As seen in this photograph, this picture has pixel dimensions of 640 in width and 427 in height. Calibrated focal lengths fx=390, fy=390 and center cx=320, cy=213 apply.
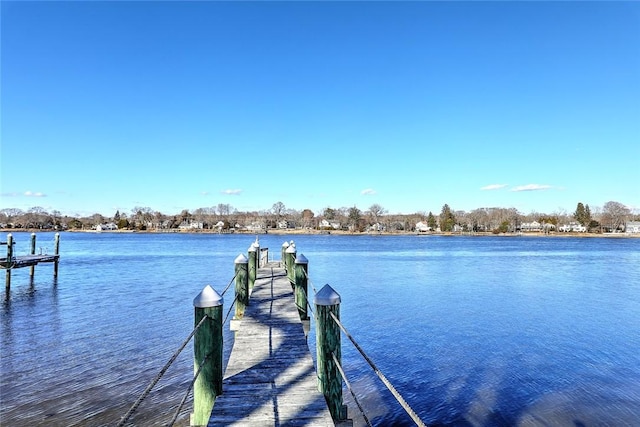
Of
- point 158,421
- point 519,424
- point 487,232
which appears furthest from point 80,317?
point 487,232

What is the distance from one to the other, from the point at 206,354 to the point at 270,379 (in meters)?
1.24

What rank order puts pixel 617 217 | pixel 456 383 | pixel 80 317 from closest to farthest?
pixel 456 383, pixel 80 317, pixel 617 217

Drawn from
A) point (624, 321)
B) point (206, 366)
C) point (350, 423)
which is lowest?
point (624, 321)

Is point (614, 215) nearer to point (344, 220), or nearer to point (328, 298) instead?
point (344, 220)

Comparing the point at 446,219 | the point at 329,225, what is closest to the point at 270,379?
the point at 446,219

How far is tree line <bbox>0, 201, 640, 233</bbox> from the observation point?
156962mm

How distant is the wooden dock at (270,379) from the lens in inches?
185

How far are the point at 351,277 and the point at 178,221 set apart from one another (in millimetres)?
167811

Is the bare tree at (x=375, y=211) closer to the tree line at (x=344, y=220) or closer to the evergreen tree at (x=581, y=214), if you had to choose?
the tree line at (x=344, y=220)

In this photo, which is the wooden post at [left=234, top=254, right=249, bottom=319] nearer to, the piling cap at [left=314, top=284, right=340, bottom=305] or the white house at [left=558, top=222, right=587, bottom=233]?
the piling cap at [left=314, top=284, right=340, bottom=305]

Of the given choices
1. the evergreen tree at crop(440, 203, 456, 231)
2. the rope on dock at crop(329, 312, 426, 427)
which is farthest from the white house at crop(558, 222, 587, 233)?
the rope on dock at crop(329, 312, 426, 427)

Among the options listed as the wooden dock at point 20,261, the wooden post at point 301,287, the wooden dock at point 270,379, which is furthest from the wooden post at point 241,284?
the wooden dock at point 20,261

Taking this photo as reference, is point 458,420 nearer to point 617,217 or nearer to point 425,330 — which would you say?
point 425,330

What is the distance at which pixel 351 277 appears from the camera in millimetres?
32844
